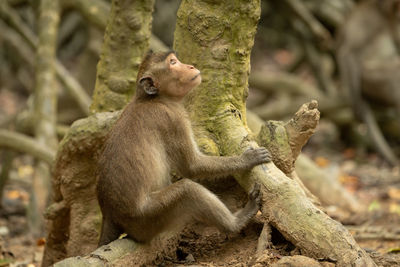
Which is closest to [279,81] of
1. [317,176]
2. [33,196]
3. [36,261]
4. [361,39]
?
[361,39]

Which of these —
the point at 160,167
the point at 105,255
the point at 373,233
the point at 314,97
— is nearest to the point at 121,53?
the point at 160,167

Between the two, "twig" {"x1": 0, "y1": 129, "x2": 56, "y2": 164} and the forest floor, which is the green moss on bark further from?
"twig" {"x1": 0, "y1": 129, "x2": 56, "y2": 164}

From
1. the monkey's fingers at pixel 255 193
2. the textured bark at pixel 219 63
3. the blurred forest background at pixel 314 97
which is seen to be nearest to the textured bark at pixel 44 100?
the blurred forest background at pixel 314 97

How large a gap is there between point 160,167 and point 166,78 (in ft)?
1.91

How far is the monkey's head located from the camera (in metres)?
3.84

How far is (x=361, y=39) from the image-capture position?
1000 cm

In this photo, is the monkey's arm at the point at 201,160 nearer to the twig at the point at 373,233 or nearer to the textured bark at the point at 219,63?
the textured bark at the point at 219,63

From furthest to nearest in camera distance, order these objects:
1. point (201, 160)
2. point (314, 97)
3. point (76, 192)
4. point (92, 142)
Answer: point (314, 97) → point (76, 192) → point (92, 142) → point (201, 160)

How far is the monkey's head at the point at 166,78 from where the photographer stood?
384 cm

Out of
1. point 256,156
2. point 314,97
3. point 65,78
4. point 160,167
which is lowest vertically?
point 160,167

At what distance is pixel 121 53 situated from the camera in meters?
4.79

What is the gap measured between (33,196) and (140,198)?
2.84 metres

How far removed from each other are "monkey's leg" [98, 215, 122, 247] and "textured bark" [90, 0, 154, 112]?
51.8 inches

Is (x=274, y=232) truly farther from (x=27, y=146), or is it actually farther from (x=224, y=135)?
(x=27, y=146)
